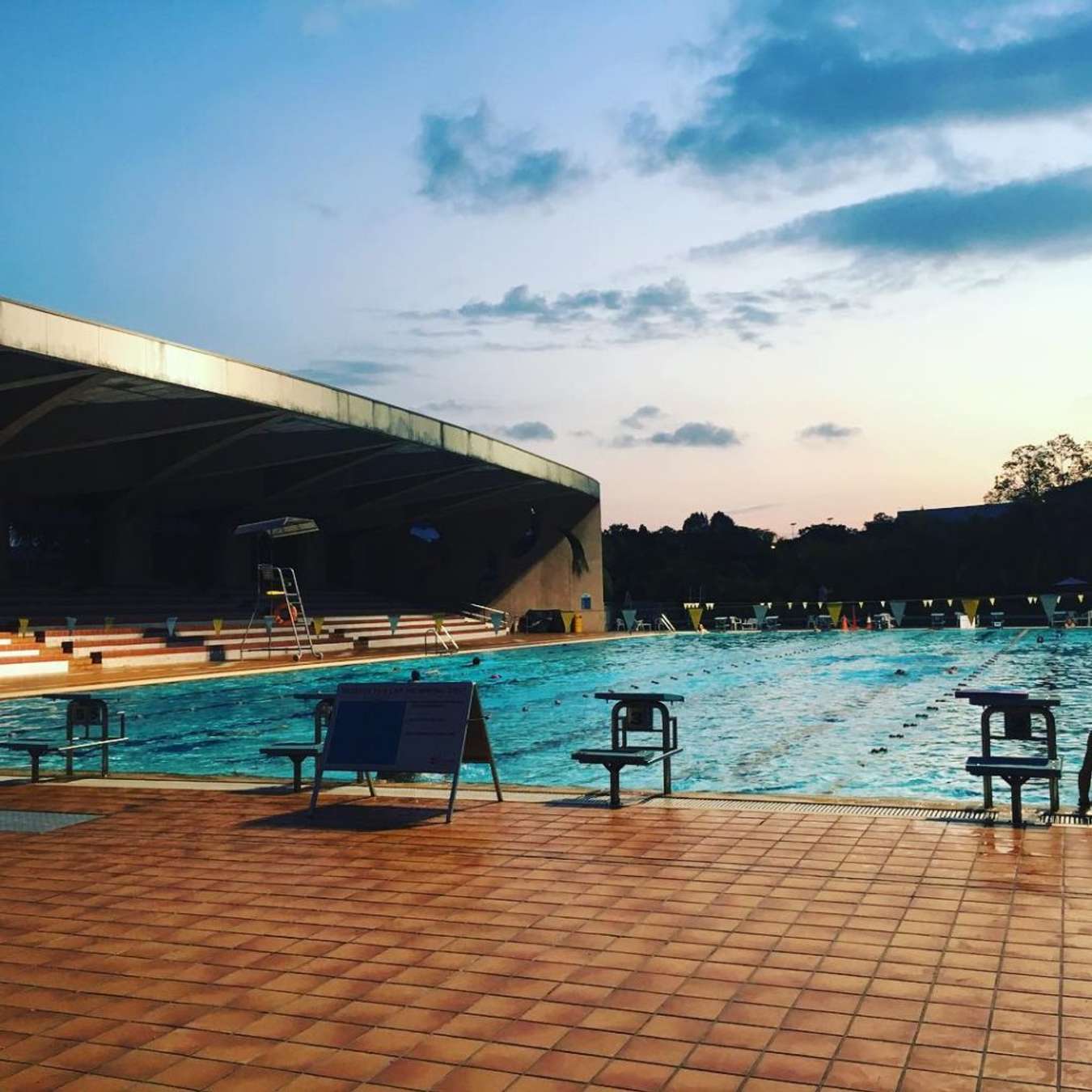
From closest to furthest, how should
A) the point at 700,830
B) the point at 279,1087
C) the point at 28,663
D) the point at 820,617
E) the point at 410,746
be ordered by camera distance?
the point at 279,1087, the point at 700,830, the point at 410,746, the point at 28,663, the point at 820,617

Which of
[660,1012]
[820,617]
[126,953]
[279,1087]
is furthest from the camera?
[820,617]

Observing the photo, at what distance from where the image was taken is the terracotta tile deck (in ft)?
10.4

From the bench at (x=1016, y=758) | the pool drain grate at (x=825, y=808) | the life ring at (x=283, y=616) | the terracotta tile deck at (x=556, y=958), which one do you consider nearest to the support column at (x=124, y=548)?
the life ring at (x=283, y=616)

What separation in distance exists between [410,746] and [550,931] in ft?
8.15

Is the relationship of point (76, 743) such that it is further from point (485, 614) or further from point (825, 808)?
point (485, 614)

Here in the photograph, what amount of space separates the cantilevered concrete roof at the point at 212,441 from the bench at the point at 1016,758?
57.1 ft

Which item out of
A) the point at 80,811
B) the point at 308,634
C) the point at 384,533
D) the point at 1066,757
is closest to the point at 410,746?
the point at 80,811

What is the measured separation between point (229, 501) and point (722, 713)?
86.1 feet

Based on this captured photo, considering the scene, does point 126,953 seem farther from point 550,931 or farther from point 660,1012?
point 660,1012

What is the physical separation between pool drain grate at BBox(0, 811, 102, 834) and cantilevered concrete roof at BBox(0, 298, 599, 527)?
1395 centimetres

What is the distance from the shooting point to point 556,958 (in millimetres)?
4082

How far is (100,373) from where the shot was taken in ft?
71.6

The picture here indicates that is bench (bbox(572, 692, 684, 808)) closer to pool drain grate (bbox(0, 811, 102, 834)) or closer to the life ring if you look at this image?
pool drain grate (bbox(0, 811, 102, 834))

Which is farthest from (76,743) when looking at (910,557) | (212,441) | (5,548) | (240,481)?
(910,557)
